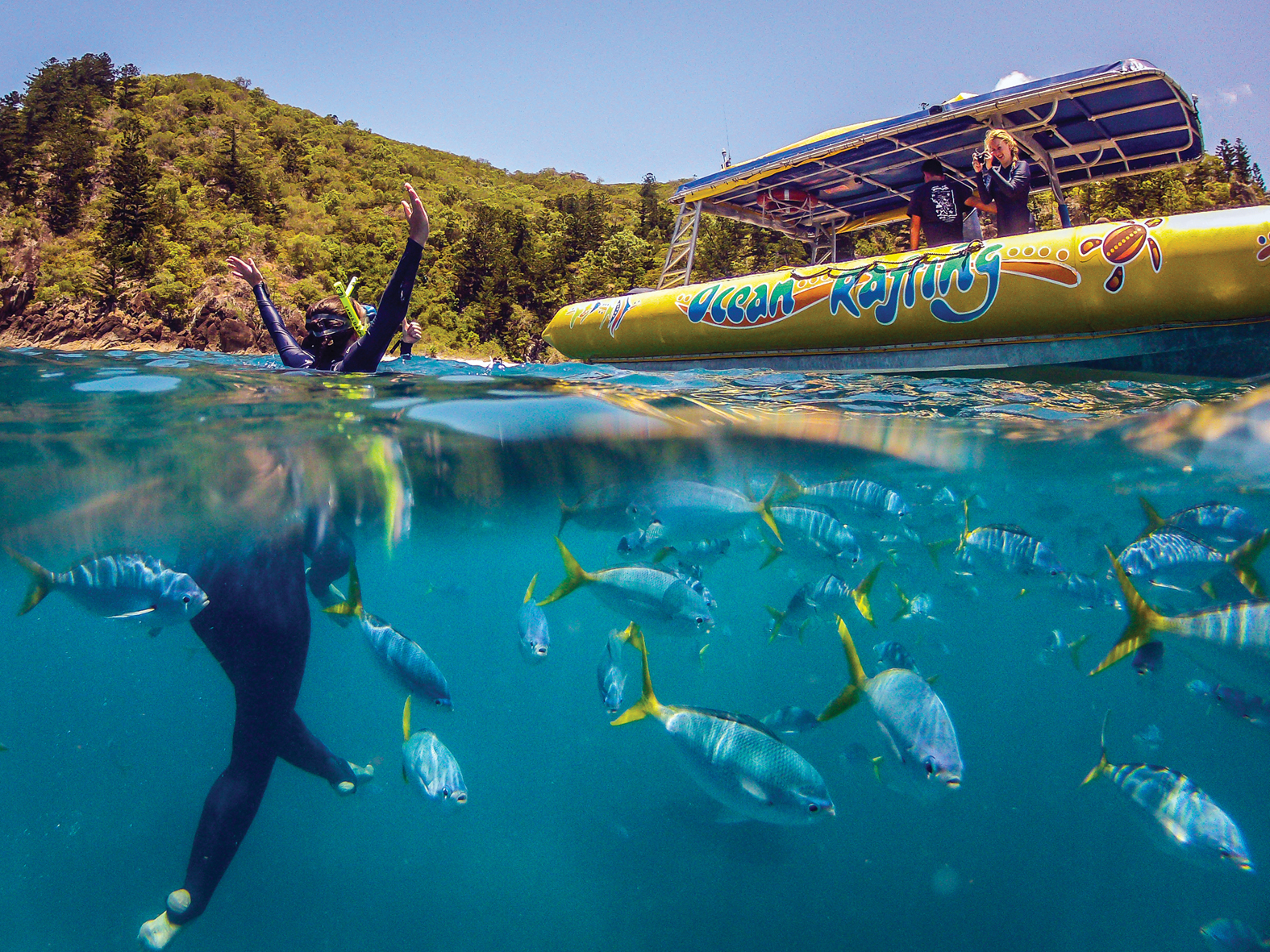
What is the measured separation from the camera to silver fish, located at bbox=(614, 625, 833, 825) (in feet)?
8.93

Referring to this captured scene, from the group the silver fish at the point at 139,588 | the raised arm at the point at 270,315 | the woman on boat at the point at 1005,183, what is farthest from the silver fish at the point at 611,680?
the woman on boat at the point at 1005,183

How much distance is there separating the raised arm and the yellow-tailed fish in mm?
6142

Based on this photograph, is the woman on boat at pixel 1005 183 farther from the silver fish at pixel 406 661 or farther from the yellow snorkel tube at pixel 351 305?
the silver fish at pixel 406 661

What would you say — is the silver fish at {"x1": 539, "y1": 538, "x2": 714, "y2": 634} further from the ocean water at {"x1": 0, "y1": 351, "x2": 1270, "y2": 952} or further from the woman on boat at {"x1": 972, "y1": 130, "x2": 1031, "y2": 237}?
the woman on boat at {"x1": 972, "y1": 130, "x2": 1031, "y2": 237}

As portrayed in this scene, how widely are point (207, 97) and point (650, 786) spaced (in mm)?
68185

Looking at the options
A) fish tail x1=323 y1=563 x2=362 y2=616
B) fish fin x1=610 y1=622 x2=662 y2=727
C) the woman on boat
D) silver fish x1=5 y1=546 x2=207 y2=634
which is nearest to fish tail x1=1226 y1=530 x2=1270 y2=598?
the woman on boat

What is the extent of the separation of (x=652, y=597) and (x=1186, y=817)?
2714 mm

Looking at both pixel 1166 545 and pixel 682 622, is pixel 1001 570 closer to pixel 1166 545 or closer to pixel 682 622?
pixel 1166 545

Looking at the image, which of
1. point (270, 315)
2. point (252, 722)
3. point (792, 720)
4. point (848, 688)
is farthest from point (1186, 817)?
point (270, 315)

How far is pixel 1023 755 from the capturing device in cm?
1917

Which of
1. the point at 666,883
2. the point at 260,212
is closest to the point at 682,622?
the point at 666,883

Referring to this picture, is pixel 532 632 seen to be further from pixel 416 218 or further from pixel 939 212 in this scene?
pixel 939 212

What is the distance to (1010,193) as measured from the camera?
660cm

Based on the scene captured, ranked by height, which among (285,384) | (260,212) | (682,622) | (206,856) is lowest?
(206,856)
